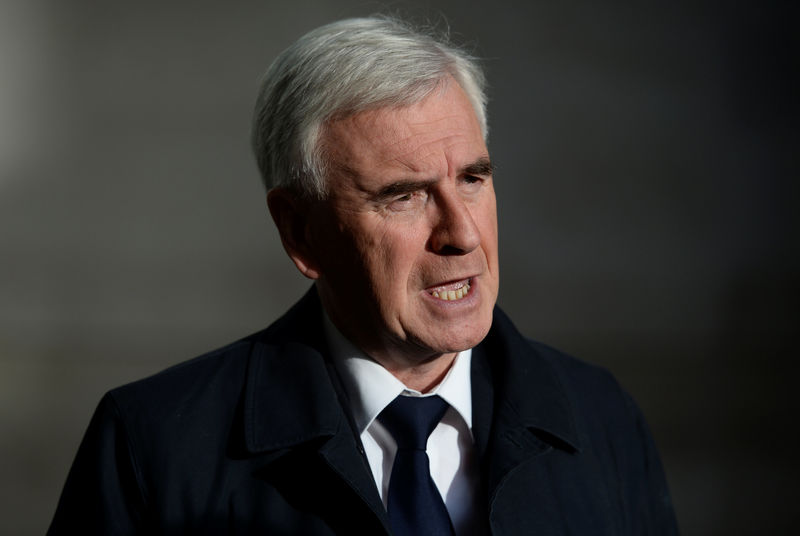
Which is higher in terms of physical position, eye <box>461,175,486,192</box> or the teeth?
eye <box>461,175,486,192</box>

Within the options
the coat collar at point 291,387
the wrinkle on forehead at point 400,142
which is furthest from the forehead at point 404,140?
the coat collar at point 291,387

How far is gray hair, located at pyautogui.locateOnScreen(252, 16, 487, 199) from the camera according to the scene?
1745 mm

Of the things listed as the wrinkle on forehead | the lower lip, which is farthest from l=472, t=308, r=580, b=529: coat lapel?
the wrinkle on forehead

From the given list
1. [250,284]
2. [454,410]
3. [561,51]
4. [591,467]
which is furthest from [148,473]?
[561,51]

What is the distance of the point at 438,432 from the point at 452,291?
0.96ft

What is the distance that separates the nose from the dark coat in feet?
1.11

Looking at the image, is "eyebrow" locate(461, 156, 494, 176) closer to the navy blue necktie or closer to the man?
the man

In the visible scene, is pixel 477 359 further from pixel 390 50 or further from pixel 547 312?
pixel 547 312

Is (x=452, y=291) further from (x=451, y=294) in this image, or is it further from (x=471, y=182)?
(x=471, y=182)

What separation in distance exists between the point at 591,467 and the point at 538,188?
4.47 meters

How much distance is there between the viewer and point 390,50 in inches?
69.9

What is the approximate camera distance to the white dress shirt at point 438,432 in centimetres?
179

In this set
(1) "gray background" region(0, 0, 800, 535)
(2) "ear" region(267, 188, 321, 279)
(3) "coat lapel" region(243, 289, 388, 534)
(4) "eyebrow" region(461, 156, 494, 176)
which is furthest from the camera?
(1) "gray background" region(0, 0, 800, 535)

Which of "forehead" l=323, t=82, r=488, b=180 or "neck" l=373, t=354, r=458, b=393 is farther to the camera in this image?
"neck" l=373, t=354, r=458, b=393
